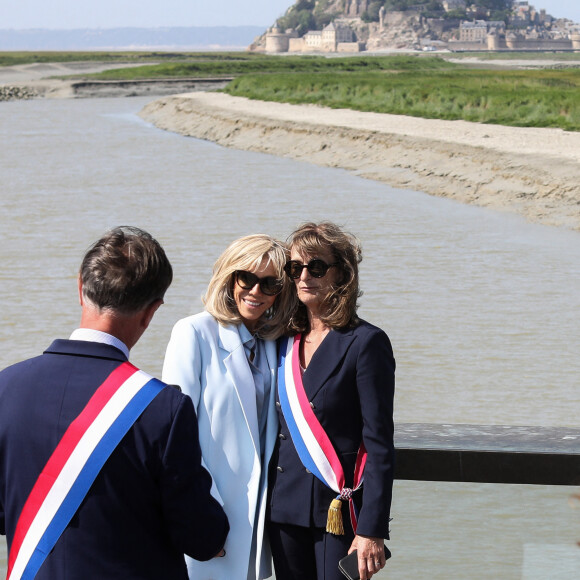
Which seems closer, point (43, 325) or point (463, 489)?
point (463, 489)

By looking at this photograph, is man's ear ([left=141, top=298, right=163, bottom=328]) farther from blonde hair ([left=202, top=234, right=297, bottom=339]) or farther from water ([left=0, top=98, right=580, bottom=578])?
water ([left=0, top=98, right=580, bottom=578])

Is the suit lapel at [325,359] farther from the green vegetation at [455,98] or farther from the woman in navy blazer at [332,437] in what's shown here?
the green vegetation at [455,98]

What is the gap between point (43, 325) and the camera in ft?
31.5

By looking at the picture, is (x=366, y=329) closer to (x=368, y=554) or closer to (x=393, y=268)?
(x=368, y=554)

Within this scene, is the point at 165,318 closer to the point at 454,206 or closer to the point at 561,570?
the point at 561,570

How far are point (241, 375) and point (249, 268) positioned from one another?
258mm

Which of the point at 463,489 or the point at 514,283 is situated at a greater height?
the point at 463,489

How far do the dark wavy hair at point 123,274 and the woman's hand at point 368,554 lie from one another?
804 millimetres

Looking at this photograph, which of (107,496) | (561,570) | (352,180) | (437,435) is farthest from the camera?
(352,180)

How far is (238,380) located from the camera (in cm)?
243

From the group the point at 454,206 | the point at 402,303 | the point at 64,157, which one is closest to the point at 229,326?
the point at 402,303

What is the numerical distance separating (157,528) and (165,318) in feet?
26.9

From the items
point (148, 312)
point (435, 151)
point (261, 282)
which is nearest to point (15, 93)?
point (435, 151)

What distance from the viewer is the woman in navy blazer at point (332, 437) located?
7.76 feet
